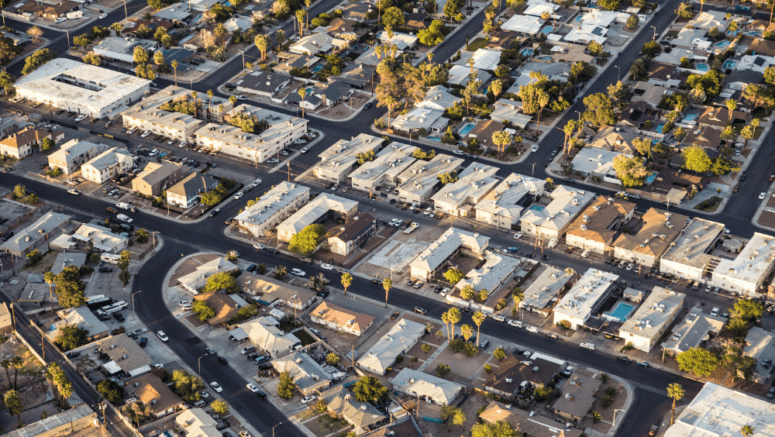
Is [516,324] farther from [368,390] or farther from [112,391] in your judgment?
[112,391]

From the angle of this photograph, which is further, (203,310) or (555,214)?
(555,214)

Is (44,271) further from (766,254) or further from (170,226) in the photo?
(766,254)

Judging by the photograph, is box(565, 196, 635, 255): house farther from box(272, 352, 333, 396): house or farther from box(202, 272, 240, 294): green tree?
box(202, 272, 240, 294): green tree

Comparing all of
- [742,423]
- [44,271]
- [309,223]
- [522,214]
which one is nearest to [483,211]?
[522,214]

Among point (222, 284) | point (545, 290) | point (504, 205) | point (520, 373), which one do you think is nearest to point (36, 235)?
point (222, 284)

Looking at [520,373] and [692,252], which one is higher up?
[692,252]

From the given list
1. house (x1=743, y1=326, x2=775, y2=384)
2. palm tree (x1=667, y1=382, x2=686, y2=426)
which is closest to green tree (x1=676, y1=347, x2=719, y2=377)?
house (x1=743, y1=326, x2=775, y2=384)

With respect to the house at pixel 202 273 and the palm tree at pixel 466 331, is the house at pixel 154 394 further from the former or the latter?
the palm tree at pixel 466 331
